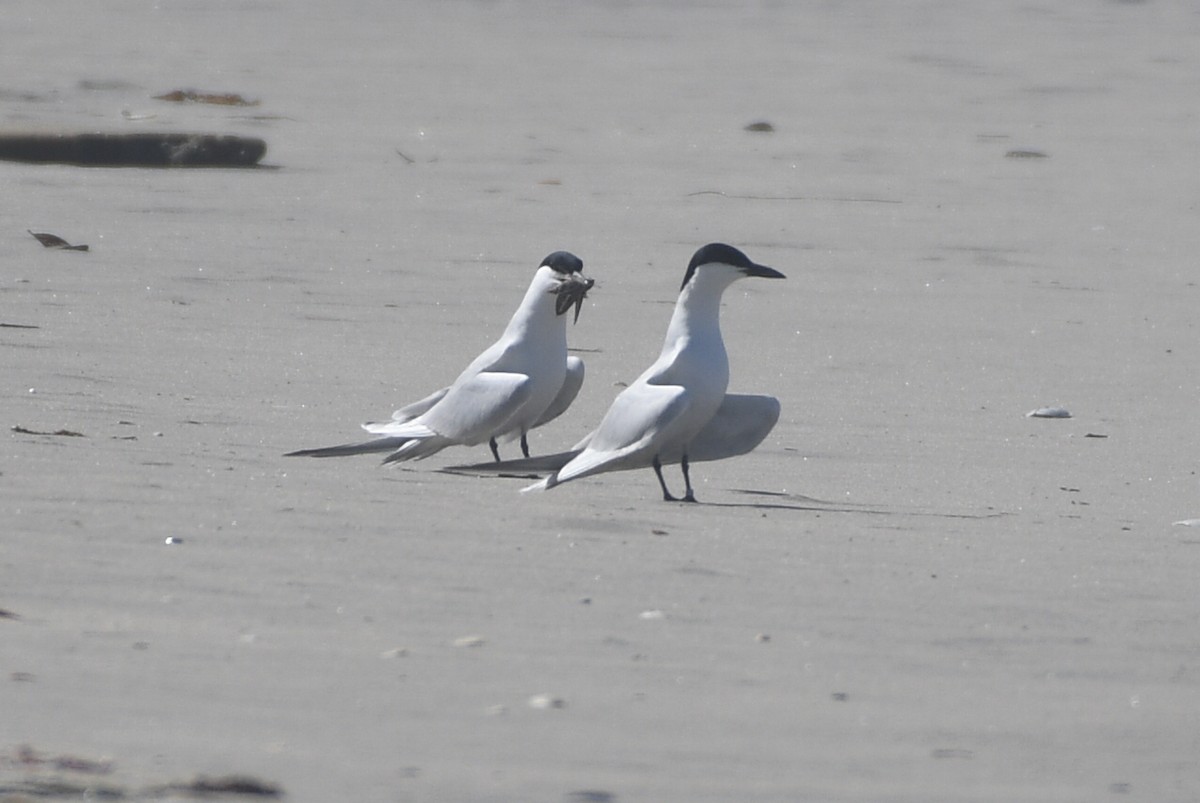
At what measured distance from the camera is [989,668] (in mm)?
3451

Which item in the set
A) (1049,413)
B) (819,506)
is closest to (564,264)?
(819,506)

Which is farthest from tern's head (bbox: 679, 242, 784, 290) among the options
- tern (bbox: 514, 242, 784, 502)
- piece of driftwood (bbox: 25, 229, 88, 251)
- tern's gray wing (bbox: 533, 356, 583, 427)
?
piece of driftwood (bbox: 25, 229, 88, 251)

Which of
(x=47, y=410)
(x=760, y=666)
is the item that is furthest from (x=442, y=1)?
(x=760, y=666)

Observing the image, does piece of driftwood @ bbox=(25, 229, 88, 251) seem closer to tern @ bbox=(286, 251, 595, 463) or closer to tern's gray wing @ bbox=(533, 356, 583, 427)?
tern @ bbox=(286, 251, 595, 463)

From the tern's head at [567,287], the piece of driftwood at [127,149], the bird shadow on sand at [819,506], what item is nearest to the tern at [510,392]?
the tern's head at [567,287]

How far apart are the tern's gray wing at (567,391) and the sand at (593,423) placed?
0.28m

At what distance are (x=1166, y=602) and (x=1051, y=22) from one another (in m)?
12.5

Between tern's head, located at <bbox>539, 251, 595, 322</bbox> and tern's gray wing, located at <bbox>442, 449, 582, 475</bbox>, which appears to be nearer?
tern's gray wing, located at <bbox>442, 449, 582, 475</bbox>

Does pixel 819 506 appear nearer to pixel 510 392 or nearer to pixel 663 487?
pixel 663 487

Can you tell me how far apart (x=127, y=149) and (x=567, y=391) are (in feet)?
16.6

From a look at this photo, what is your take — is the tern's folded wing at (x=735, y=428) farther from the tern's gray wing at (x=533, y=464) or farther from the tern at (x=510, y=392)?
the tern at (x=510, y=392)

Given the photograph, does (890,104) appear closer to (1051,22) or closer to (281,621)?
(1051,22)

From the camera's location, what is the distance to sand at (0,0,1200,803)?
120 inches

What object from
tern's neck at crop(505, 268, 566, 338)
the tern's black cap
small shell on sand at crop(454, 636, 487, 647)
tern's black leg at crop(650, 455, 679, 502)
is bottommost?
tern's black leg at crop(650, 455, 679, 502)
